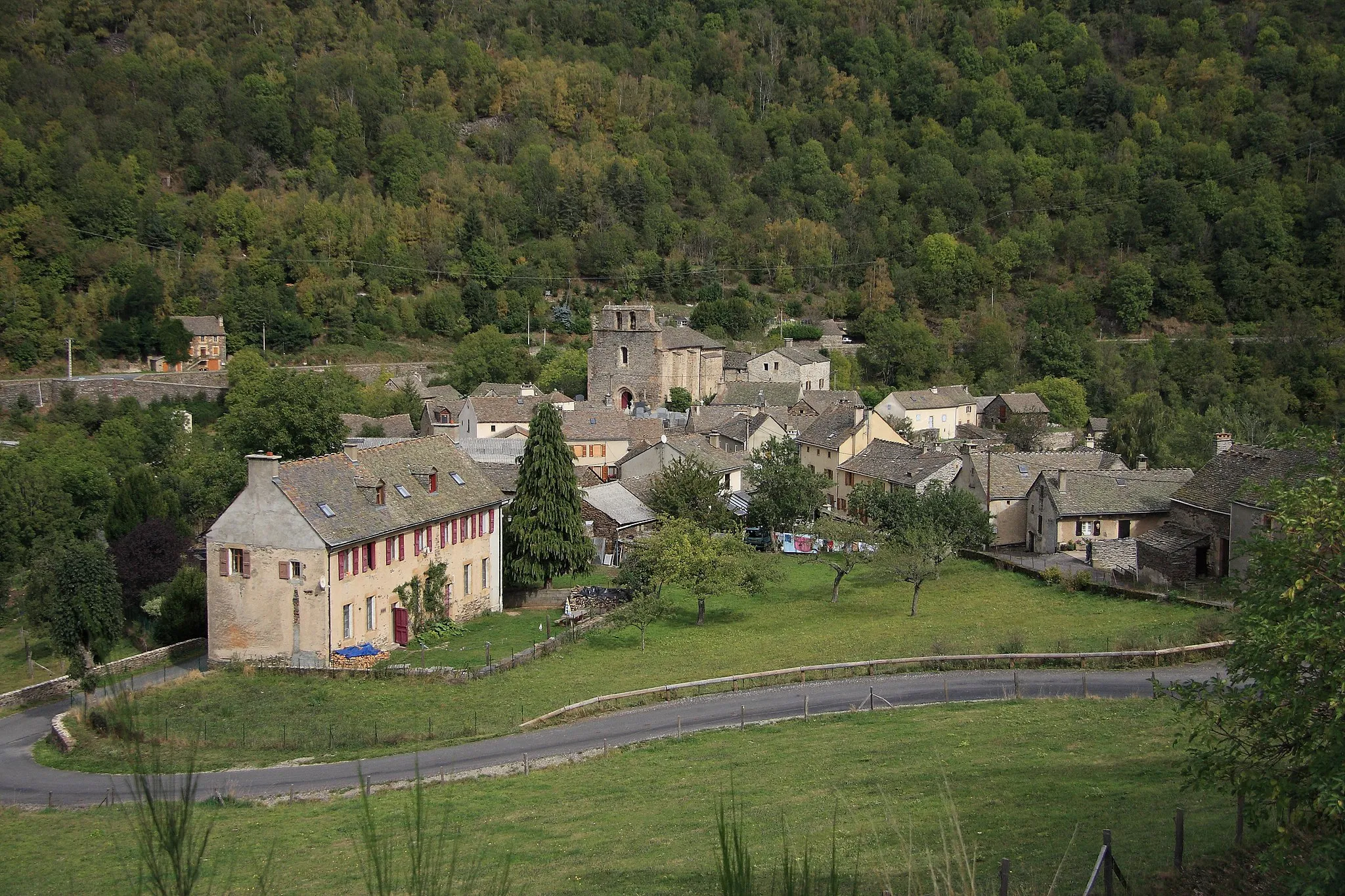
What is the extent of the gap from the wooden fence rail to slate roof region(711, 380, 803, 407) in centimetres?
5209

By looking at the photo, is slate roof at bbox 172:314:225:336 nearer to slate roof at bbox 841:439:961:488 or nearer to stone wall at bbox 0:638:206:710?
slate roof at bbox 841:439:961:488

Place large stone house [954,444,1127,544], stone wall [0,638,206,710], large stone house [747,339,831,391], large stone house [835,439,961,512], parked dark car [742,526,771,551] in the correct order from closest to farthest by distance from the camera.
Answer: stone wall [0,638,206,710] < large stone house [954,444,1127,544] < parked dark car [742,526,771,551] < large stone house [835,439,961,512] < large stone house [747,339,831,391]

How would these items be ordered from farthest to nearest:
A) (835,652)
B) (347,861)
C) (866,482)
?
(866,482) → (835,652) → (347,861)

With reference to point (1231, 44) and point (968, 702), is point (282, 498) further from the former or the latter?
point (1231, 44)

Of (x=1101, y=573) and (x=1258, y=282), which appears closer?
(x=1101, y=573)

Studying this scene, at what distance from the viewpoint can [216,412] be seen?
82.6 meters

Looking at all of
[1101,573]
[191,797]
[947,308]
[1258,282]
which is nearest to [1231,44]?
[1258,282]

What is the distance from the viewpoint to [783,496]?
178ft

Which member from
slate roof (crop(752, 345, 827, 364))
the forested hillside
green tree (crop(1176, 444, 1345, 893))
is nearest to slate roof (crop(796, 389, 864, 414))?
slate roof (crop(752, 345, 827, 364))

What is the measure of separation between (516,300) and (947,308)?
40.7 metres

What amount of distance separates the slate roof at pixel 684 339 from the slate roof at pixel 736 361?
1311mm

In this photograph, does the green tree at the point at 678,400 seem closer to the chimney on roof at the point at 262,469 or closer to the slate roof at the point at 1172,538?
the slate roof at the point at 1172,538

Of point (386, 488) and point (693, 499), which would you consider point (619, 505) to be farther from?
point (386, 488)

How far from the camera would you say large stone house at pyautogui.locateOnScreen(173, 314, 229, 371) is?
94000 mm
